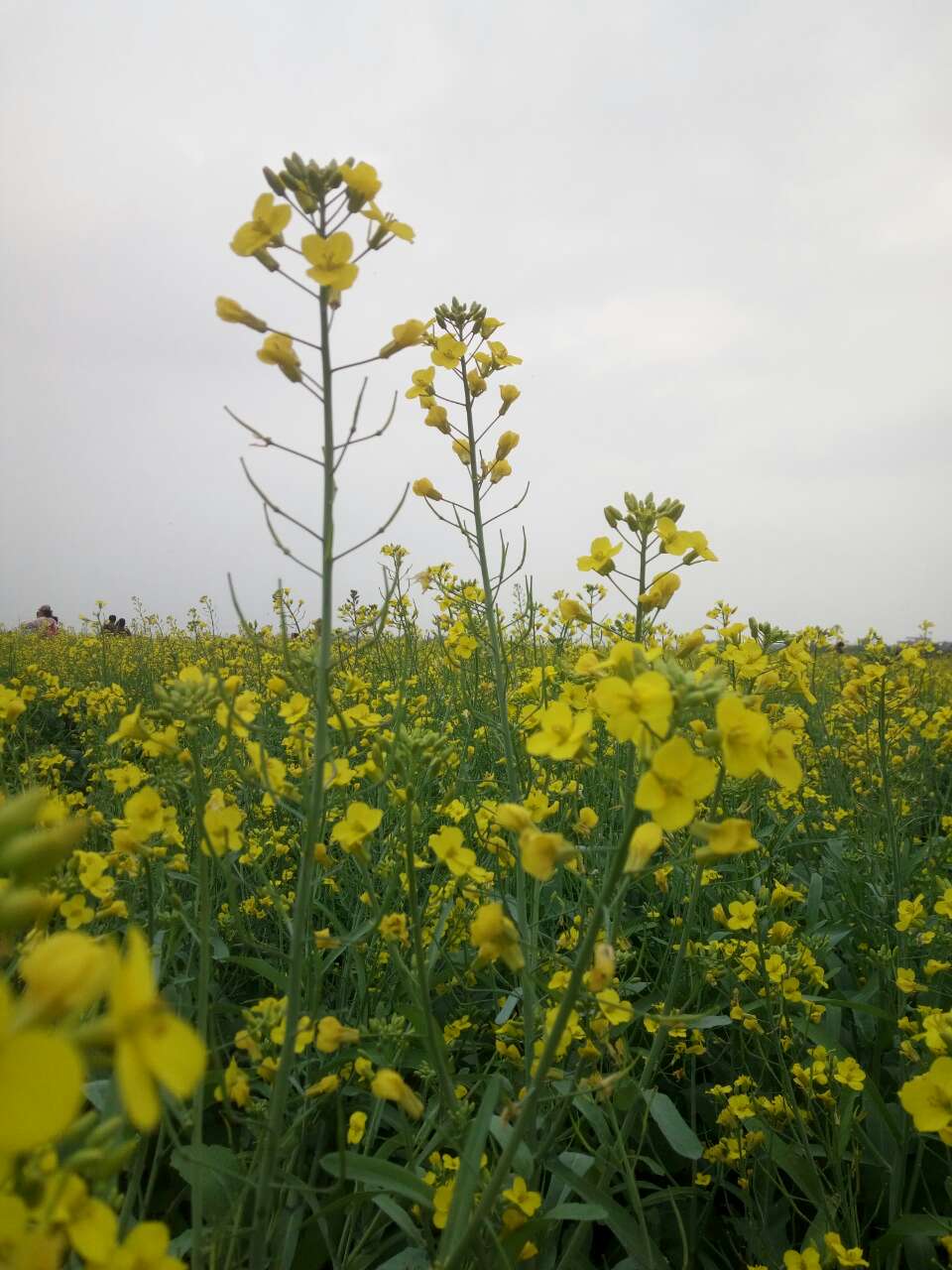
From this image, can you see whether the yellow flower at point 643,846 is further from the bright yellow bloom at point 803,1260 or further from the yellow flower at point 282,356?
the bright yellow bloom at point 803,1260

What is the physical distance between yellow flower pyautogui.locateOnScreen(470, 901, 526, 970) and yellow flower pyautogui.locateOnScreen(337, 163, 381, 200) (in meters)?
1.63

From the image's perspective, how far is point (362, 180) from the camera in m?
1.69

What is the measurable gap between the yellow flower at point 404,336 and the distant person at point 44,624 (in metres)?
15.7

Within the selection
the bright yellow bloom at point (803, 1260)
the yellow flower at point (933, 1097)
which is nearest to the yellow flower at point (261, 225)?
the yellow flower at point (933, 1097)

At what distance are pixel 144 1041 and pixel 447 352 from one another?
280 cm

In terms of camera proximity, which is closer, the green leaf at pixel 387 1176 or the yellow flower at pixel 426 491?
the green leaf at pixel 387 1176

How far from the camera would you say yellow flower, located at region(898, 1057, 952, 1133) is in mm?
1531

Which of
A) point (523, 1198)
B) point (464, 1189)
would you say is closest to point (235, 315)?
point (464, 1189)

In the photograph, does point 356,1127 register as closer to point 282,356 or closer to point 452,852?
point 452,852

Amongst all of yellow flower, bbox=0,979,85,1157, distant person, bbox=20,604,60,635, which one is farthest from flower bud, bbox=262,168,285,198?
distant person, bbox=20,604,60,635

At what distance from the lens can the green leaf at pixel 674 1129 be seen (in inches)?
79.4

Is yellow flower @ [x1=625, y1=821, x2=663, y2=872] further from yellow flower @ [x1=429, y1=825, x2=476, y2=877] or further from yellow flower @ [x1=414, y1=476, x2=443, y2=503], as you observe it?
→ yellow flower @ [x1=414, y1=476, x2=443, y2=503]

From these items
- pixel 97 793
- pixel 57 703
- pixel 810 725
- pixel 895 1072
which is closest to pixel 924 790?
pixel 810 725

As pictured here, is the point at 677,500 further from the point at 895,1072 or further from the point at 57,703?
the point at 57,703
